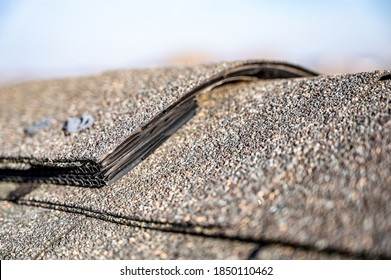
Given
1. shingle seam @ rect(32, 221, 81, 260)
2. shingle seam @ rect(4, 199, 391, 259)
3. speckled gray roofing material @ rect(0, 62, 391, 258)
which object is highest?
speckled gray roofing material @ rect(0, 62, 391, 258)

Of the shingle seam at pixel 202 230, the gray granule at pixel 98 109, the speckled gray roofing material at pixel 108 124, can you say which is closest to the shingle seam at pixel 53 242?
the shingle seam at pixel 202 230

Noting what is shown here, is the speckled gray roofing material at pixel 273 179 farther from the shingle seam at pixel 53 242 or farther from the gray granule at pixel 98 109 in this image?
the gray granule at pixel 98 109

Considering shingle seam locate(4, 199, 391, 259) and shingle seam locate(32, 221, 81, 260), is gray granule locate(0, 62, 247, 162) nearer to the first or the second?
shingle seam locate(4, 199, 391, 259)

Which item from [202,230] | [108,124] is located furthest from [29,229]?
[202,230]

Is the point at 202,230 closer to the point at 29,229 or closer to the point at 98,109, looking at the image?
the point at 29,229

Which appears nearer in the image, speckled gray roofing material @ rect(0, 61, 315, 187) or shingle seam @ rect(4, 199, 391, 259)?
shingle seam @ rect(4, 199, 391, 259)

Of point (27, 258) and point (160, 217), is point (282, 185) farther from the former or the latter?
point (27, 258)

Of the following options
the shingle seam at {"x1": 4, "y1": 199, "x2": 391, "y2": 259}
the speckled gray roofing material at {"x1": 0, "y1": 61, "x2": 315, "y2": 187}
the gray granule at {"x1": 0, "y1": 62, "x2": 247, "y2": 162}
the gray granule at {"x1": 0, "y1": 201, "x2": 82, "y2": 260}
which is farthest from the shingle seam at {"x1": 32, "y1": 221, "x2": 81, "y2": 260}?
the gray granule at {"x1": 0, "y1": 62, "x2": 247, "y2": 162}
